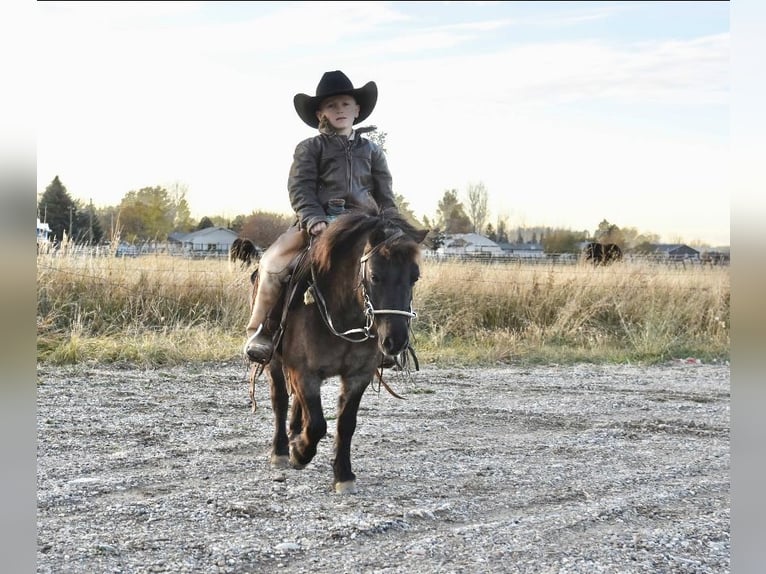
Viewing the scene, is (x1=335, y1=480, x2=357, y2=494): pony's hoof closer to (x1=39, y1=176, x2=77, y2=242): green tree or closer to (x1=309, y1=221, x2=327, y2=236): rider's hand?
(x1=309, y1=221, x2=327, y2=236): rider's hand

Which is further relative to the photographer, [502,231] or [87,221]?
[502,231]

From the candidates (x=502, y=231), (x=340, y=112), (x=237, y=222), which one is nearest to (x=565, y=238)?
(x=502, y=231)

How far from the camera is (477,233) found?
893 inches

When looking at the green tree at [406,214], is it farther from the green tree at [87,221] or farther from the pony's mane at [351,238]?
the green tree at [87,221]

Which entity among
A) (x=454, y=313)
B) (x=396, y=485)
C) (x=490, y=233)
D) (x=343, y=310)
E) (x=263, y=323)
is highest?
(x=490, y=233)

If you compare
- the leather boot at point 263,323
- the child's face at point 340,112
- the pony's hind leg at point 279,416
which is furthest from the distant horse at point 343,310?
the child's face at point 340,112

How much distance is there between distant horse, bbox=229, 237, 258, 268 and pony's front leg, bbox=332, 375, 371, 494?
28.0ft

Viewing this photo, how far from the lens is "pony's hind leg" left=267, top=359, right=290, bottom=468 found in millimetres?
5617

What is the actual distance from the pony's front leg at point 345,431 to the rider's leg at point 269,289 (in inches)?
24.6

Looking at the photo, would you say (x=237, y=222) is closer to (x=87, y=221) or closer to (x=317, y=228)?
(x=87, y=221)

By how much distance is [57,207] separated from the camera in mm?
15320

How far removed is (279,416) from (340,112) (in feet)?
7.06

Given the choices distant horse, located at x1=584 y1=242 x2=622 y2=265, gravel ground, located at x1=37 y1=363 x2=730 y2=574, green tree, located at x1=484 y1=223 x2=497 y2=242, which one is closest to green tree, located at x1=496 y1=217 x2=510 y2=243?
green tree, located at x1=484 y1=223 x2=497 y2=242
